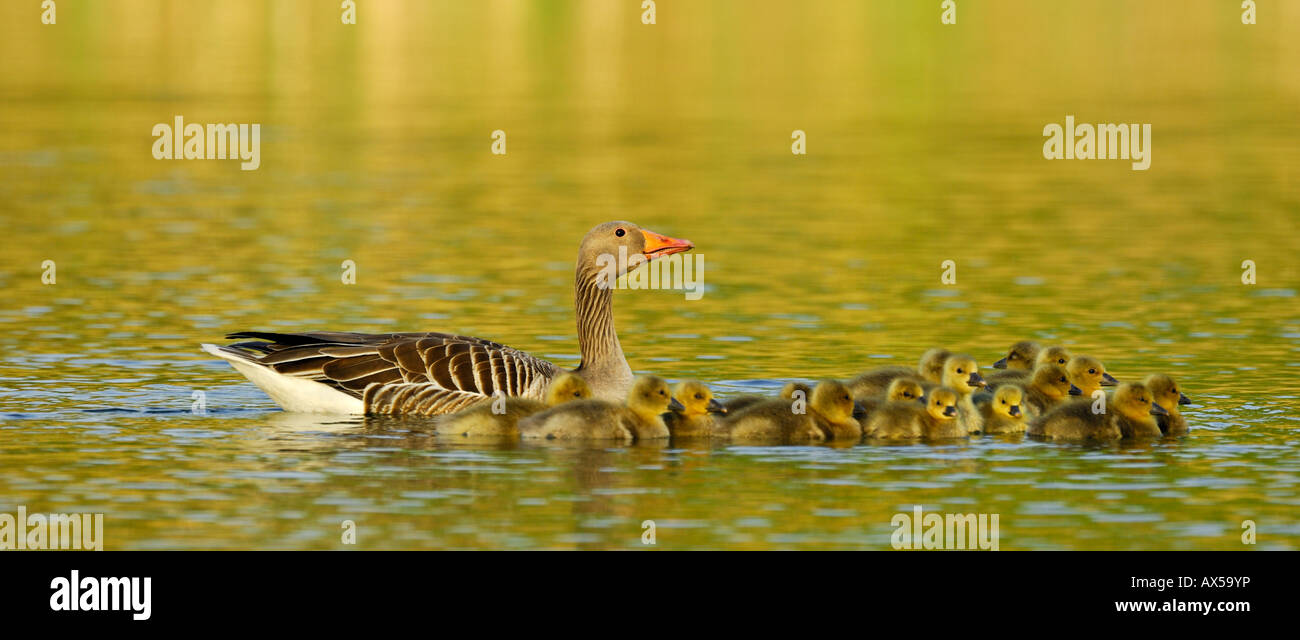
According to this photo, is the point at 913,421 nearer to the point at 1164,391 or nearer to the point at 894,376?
the point at 894,376

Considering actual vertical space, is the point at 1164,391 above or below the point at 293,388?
below

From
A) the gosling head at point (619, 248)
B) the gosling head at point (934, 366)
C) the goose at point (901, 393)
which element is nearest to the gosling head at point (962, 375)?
the goose at point (901, 393)

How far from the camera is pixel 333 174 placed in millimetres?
37781

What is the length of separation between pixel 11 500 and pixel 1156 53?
64611 mm

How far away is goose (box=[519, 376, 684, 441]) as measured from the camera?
54.4ft

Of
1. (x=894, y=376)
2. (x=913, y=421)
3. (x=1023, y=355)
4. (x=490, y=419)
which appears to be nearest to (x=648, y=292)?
(x=1023, y=355)

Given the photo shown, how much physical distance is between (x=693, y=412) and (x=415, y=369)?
258 centimetres

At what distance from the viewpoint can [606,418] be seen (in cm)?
1661

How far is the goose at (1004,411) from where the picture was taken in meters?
17.3

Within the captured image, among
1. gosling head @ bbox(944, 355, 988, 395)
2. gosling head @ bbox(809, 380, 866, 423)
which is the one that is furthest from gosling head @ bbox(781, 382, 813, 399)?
gosling head @ bbox(944, 355, 988, 395)

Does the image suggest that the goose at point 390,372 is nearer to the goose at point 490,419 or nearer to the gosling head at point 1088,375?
the goose at point 490,419

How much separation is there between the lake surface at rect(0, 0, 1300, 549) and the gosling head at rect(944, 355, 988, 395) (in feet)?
4.36

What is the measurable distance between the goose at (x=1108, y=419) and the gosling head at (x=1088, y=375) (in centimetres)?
132

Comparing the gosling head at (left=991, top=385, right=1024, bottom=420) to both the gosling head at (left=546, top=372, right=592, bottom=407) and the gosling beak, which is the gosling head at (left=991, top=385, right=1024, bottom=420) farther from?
the gosling head at (left=546, top=372, right=592, bottom=407)
